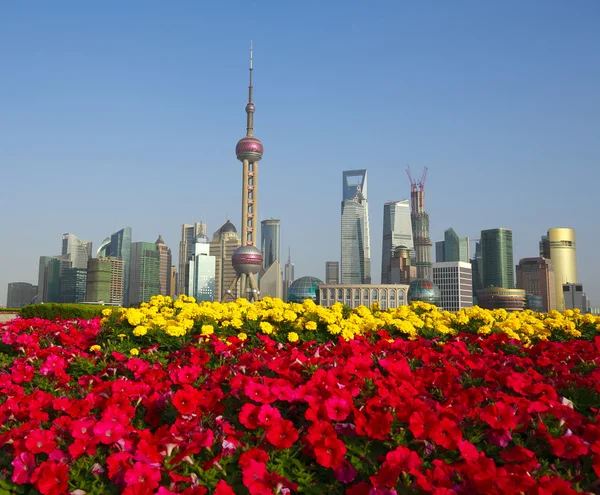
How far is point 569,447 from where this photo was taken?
4.14m

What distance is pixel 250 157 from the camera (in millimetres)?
158000

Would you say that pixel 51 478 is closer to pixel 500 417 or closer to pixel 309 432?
pixel 309 432

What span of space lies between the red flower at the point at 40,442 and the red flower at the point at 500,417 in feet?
12.1

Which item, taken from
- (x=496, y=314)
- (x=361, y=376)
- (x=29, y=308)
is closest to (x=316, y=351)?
(x=361, y=376)

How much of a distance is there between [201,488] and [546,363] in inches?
199

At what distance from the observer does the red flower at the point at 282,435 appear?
14.2 ft

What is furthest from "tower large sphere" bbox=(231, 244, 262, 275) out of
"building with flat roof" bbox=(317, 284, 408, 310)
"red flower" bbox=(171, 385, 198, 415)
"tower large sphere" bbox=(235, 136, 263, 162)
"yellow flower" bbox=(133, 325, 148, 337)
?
"red flower" bbox=(171, 385, 198, 415)

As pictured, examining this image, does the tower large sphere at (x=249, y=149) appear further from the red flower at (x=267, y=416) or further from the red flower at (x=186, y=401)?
the red flower at (x=267, y=416)

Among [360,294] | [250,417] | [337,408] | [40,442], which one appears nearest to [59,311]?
[40,442]

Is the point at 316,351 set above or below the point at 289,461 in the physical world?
above

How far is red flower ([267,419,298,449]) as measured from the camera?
14.2ft

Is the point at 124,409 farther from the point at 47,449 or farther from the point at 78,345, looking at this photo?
the point at 78,345

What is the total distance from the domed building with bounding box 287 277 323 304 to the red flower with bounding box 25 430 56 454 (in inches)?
6770

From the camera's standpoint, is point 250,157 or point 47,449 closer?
point 47,449
